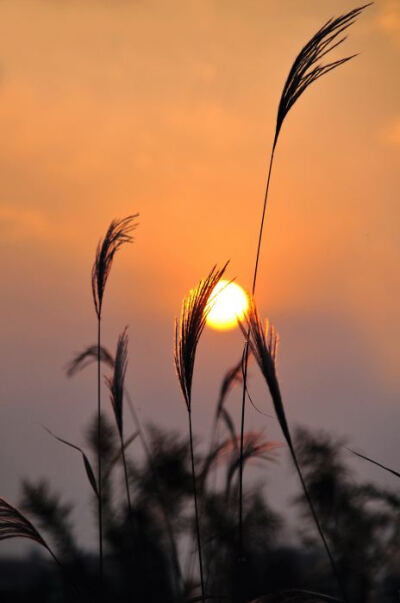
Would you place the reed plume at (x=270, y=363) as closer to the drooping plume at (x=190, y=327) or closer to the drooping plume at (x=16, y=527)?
the drooping plume at (x=190, y=327)

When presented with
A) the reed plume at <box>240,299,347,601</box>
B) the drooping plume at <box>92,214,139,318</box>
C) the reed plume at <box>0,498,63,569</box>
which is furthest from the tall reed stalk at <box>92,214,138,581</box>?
the reed plume at <box>240,299,347,601</box>

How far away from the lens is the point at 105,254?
8.79 feet

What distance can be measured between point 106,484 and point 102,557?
1.30 metres

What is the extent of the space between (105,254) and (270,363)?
1255 mm

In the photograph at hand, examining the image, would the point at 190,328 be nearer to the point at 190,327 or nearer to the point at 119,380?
the point at 190,327

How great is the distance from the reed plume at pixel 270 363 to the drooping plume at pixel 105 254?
1.08 metres

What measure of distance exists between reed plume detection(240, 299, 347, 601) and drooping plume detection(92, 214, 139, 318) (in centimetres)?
108

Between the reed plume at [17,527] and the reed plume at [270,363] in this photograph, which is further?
the reed plume at [17,527]

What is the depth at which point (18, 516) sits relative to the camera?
2096 mm

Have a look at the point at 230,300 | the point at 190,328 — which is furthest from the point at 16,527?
the point at 230,300

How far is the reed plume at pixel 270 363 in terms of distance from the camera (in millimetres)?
1471

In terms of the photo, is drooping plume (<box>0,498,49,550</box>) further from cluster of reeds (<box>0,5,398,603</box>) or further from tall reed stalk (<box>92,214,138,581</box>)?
tall reed stalk (<box>92,214,138,581</box>)

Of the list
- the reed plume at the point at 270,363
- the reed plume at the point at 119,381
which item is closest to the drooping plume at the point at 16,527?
the reed plume at the point at 119,381

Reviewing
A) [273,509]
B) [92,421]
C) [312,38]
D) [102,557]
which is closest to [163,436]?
[92,421]
